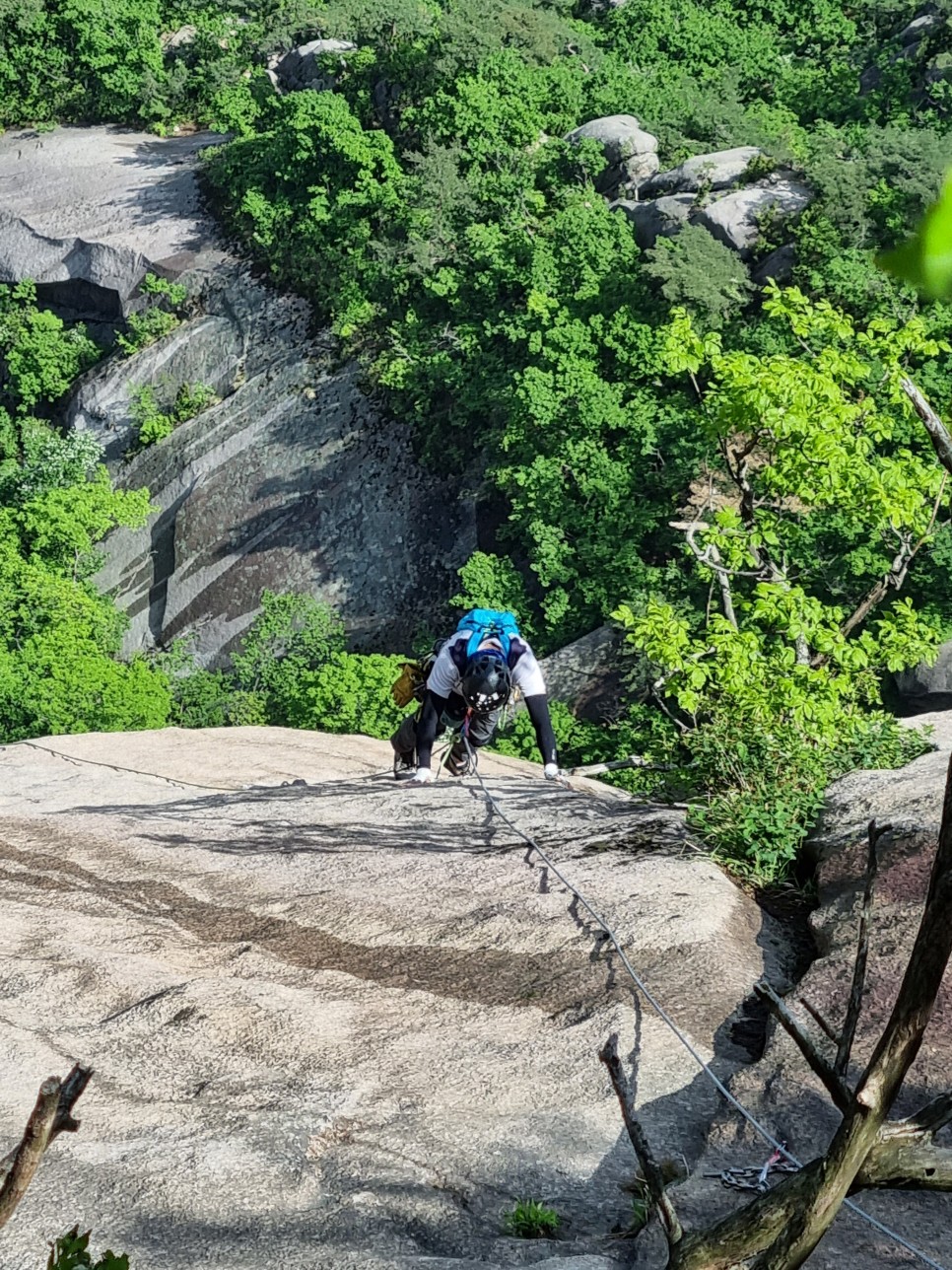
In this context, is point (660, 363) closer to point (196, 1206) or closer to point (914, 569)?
point (914, 569)

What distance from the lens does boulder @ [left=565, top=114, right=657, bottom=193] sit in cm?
3142

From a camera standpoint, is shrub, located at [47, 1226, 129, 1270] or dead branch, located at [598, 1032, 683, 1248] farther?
dead branch, located at [598, 1032, 683, 1248]

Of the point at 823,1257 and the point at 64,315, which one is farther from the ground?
the point at 823,1257

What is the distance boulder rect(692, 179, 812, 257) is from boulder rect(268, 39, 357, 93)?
15221 mm

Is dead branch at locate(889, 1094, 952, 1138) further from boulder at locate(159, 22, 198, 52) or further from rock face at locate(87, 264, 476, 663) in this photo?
boulder at locate(159, 22, 198, 52)

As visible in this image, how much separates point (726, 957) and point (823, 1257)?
2257 millimetres

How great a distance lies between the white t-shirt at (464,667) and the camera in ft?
26.2

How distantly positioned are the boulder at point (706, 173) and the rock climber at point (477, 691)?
2323cm

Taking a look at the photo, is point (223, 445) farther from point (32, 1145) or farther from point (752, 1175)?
point (32, 1145)

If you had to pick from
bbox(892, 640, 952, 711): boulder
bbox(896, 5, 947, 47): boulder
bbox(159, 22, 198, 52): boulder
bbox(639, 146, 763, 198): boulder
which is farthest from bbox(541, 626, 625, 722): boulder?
bbox(159, 22, 198, 52): boulder

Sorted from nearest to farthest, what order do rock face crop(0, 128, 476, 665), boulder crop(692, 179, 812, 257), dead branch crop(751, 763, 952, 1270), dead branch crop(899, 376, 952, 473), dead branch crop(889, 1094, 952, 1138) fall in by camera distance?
dead branch crop(899, 376, 952, 473), dead branch crop(751, 763, 952, 1270), dead branch crop(889, 1094, 952, 1138), boulder crop(692, 179, 812, 257), rock face crop(0, 128, 476, 665)

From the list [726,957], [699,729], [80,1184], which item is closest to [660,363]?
[699,729]

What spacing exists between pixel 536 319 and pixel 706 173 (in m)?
5.31

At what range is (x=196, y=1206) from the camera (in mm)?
3953
